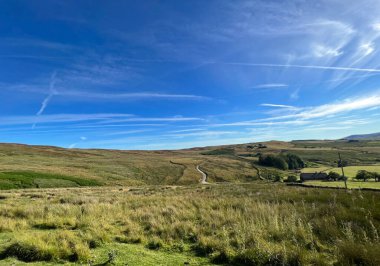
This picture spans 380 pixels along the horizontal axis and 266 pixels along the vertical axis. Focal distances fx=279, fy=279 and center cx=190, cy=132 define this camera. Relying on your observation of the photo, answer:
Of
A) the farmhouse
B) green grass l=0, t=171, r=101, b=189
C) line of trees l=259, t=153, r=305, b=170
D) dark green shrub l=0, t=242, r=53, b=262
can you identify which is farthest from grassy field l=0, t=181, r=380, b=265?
line of trees l=259, t=153, r=305, b=170

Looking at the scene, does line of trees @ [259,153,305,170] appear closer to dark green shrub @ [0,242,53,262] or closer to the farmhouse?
the farmhouse

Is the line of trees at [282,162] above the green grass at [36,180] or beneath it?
beneath

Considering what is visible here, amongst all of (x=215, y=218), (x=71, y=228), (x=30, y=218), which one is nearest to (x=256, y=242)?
(x=215, y=218)

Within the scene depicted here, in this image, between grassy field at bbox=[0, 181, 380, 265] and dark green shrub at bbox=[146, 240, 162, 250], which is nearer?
grassy field at bbox=[0, 181, 380, 265]

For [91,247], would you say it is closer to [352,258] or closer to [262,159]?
[352,258]

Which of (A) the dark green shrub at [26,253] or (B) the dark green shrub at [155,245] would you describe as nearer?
(A) the dark green shrub at [26,253]

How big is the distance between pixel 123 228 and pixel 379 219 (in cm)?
971

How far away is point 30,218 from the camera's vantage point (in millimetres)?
13562

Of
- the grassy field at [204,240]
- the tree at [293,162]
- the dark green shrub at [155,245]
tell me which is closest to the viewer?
the grassy field at [204,240]

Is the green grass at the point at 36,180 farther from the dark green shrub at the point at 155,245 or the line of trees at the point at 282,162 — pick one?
the line of trees at the point at 282,162

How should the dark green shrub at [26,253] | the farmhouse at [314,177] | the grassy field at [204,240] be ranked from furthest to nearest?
1. the farmhouse at [314,177]
2. the dark green shrub at [26,253]
3. the grassy field at [204,240]

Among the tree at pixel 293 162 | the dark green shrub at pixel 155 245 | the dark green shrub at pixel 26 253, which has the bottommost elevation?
the tree at pixel 293 162

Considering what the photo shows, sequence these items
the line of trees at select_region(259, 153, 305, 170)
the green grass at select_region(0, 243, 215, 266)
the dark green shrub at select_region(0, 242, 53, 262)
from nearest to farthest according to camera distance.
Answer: the green grass at select_region(0, 243, 215, 266) → the dark green shrub at select_region(0, 242, 53, 262) → the line of trees at select_region(259, 153, 305, 170)

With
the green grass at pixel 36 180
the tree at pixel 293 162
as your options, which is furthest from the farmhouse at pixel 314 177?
the green grass at pixel 36 180
